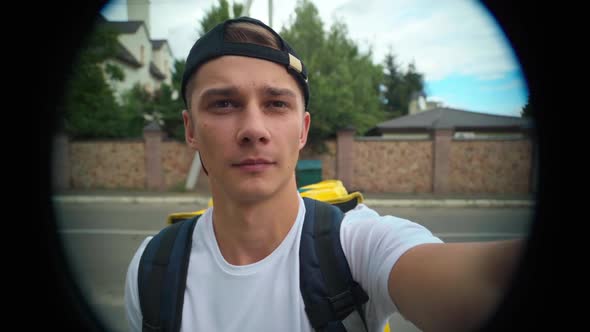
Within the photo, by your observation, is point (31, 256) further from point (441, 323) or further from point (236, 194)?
point (441, 323)

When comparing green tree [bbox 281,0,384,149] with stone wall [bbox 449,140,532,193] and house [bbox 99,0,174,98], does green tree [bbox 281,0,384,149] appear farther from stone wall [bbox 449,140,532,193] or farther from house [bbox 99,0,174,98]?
house [bbox 99,0,174,98]

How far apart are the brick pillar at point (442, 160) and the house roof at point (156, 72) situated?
24.9m

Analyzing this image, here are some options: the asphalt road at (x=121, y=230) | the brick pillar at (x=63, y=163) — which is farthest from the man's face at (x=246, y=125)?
the brick pillar at (x=63, y=163)

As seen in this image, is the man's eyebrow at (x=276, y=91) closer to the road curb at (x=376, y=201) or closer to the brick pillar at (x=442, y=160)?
the road curb at (x=376, y=201)

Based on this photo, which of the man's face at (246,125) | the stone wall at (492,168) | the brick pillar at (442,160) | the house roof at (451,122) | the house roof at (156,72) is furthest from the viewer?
the house roof at (156,72)

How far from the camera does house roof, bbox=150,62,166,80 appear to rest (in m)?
28.4

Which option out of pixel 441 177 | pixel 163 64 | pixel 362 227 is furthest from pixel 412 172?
pixel 163 64

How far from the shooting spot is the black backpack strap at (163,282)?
1.09 meters

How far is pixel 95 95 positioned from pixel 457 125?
14.9m

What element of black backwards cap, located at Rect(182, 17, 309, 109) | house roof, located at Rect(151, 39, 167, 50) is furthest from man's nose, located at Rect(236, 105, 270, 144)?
house roof, located at Rect(151, 39, 167, 50)

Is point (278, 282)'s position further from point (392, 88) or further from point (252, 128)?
point (392, 88)

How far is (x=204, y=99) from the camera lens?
3.85 ft

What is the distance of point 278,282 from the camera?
43.4 inches

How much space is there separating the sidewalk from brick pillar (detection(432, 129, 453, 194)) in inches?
21.1
